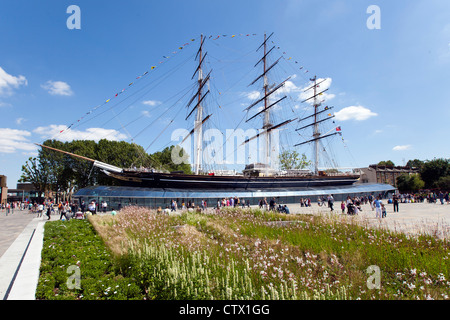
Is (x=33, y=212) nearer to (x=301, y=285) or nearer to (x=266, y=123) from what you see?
(x=301, y=285)

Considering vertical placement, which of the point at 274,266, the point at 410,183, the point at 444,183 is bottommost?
the point at 410,183

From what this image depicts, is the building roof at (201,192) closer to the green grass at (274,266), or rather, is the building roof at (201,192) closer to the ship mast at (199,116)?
the ship mast at (199,116)

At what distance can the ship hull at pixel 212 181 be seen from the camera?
107ft

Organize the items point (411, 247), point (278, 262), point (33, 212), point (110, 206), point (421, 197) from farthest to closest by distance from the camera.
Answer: point (421, 197)
point (33, 212)
point (110, 206)
point (411, 247)
point (278, 262)

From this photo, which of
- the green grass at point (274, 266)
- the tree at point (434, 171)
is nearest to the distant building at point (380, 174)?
the tree at point (434, 171)

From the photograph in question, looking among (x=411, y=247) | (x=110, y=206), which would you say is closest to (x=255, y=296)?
(x=411, y=247)

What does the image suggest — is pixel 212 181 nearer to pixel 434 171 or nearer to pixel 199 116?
pixel 199 116

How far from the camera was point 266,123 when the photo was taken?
1932 inches

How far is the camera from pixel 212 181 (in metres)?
36.2

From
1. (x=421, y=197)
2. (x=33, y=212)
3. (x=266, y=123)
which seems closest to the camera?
(x=33, y=212)

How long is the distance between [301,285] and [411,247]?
468cm

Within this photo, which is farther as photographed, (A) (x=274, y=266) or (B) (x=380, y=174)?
(B) (x=380, y=174)

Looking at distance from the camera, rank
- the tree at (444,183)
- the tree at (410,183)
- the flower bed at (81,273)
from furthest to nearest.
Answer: the tree at (410,183)
the tree at (444,183)
the flower bed at (81,273)

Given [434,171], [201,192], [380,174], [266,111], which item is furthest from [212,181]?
[434,171]
